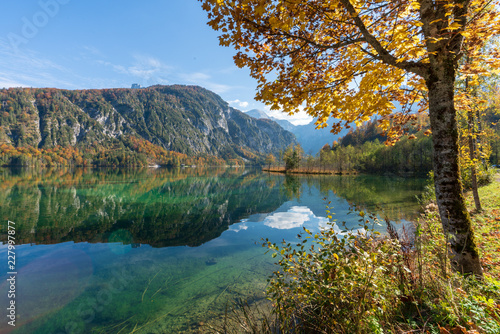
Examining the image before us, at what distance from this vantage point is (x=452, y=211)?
3.16 metres

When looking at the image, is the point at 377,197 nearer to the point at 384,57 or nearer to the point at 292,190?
the point at 292,190

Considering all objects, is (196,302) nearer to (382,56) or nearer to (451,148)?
(451,148)

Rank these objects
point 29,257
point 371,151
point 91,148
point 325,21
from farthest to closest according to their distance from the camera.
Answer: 1. point 91,148
2. point 371,151
3. point 29,257
4. point 325,21

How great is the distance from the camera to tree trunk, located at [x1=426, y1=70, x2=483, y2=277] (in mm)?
3148

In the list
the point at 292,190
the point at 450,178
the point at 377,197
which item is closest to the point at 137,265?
the point at 450,178

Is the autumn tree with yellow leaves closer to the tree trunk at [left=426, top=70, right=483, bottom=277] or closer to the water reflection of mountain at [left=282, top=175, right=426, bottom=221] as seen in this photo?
the tree trunk at [left=426, top=70, right=483, bottom=277]

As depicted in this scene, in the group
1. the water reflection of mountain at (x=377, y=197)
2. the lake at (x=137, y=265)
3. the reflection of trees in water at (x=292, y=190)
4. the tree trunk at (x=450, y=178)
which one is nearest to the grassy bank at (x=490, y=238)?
the tree trunk at (x=450, y=178)

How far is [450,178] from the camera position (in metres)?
3.15

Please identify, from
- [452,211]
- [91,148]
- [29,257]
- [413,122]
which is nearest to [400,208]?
[413,122]

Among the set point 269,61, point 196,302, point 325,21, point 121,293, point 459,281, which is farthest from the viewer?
point 121,293

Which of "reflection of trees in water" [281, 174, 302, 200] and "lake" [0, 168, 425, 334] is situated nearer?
"lake" [0, 168, 425, 334]

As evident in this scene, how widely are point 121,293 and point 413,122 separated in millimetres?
9252

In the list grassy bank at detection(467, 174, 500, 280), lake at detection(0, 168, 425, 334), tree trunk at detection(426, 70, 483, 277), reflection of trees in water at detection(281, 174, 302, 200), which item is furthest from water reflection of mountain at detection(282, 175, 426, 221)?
grassy bank at detection(467, 174, 500, 280)

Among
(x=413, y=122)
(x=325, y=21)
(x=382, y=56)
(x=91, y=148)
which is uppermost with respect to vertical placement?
(x=91, y=148)
